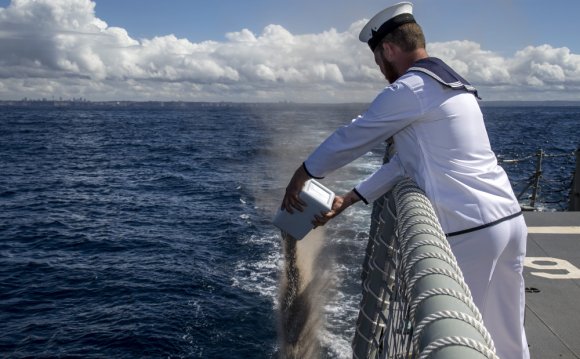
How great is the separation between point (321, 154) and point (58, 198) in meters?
38.9

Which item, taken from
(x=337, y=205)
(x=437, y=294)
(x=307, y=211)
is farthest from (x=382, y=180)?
(x=437, y=294)

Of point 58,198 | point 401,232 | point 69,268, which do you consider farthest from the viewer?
point 58,198

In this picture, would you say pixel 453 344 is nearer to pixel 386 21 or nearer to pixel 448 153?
pixel 448 153

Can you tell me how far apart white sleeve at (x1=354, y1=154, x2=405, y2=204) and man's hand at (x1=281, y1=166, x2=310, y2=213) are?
423mm

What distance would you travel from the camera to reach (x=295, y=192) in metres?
3.08

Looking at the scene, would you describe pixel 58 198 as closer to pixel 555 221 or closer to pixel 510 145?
pixel 555 221

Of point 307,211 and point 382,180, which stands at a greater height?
point 382,180

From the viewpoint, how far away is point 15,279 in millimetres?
20406

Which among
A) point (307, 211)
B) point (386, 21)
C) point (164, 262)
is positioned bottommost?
point (164, 262)

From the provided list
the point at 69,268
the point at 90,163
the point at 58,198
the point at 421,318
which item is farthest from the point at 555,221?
the point at 90,163

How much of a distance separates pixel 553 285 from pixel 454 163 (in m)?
4.80

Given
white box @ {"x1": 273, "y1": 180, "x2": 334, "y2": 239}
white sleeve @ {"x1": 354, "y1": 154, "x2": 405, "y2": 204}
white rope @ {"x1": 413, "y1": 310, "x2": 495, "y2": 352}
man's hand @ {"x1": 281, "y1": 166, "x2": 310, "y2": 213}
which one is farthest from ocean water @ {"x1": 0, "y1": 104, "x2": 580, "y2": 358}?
white rope @ {"x1": 413, "y1": 310, "x2": 495, "y2": 352}

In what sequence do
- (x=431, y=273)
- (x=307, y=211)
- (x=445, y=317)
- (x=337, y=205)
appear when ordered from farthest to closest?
(x=337, y=205) < (x=307, y=211) < (x=431, y=273) < (x=445, y=317)

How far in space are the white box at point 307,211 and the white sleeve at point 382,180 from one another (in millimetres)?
239
